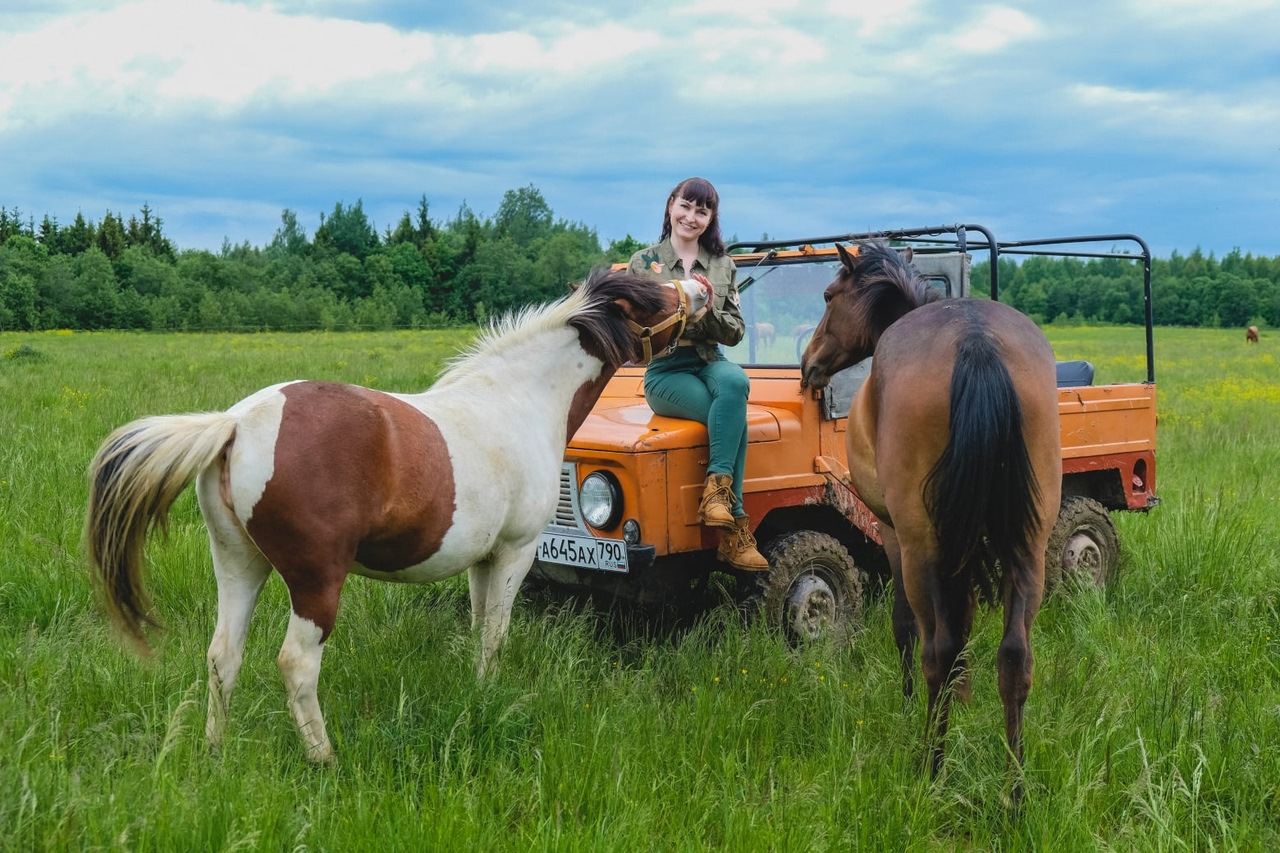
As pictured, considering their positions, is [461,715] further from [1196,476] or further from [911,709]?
[1196,476]

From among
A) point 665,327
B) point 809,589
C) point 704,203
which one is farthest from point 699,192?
point 809,589

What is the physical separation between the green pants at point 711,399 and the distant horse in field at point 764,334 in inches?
45.2

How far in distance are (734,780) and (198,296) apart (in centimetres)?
6310

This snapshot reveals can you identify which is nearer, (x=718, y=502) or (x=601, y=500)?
(x=718, y=502)

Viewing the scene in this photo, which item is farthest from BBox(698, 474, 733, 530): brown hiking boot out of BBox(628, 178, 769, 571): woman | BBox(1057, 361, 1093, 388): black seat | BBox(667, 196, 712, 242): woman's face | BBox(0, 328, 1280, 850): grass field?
BBox(1057, 361, 1093, 388): black seat

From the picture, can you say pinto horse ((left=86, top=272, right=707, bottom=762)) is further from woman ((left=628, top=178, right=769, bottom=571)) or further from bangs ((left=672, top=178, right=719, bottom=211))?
bangs ((left=672, top=178, right=719, bottom=211))

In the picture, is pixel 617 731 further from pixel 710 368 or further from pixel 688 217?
pixel 688 217

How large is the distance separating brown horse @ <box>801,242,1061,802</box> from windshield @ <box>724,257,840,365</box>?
205 centimetres

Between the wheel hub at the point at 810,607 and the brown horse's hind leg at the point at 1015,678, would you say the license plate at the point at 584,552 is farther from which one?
the brown horse's hind leg at the point at 1015,678

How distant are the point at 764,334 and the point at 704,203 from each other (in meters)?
1.48

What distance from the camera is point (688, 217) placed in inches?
195

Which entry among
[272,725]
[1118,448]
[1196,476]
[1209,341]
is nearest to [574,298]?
[272,725]

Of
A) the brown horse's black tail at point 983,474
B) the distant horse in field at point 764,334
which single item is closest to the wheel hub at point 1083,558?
the distant horse in field at point 764,334

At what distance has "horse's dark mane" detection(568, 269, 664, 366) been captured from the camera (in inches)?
174
